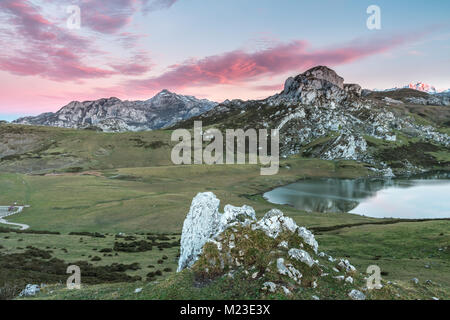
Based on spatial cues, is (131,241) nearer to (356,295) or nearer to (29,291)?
(29,291)

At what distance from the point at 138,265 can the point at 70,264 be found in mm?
Result: 9209

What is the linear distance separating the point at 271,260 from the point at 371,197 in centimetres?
12855

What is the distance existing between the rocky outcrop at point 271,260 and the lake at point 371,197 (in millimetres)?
85496

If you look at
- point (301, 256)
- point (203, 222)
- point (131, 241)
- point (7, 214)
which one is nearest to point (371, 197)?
point (131, 241)

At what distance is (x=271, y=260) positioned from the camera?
20203 mm

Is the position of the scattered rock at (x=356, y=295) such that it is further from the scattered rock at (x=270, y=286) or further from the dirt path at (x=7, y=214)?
the dirt path at (x=7, y=214)

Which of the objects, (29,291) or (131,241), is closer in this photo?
(29,291)

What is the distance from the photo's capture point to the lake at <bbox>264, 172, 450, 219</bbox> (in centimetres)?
9975

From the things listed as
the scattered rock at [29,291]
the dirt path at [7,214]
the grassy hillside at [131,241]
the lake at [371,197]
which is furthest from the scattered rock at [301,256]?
the lake at [371,197]

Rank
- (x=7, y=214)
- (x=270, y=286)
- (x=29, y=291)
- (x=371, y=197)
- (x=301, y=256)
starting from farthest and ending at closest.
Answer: (x=371, y=197) → (x=7, y=214) → (x=29, y=291) → (x=301, y=256) → (x=270, y=286)

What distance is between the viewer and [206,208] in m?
30.5

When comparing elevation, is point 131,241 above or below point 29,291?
below
